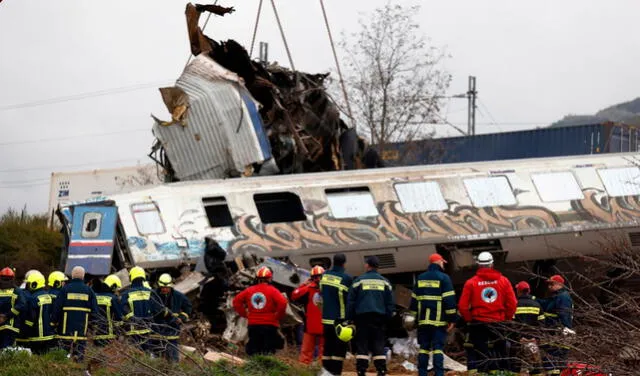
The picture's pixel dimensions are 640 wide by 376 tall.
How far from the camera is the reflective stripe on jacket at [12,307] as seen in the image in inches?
607

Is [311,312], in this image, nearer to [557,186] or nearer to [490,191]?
[490,191]

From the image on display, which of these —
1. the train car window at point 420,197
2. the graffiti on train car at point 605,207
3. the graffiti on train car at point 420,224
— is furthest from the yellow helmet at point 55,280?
the graffiti on train car at point 605,207

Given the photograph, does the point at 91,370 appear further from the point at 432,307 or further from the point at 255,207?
the point at 255,207

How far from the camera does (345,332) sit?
14.3m

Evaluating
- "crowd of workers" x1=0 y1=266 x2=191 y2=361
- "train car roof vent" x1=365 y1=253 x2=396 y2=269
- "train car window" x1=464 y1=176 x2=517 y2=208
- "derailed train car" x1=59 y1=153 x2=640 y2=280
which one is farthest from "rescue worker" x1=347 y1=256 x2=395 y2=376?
"train car window" x1=464 y1=176 x2=517 y2=208

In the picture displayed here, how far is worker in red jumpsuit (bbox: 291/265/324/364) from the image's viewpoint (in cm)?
1598

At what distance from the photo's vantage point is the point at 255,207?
21031 millimetres

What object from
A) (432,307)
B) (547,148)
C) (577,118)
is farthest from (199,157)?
(577,118)

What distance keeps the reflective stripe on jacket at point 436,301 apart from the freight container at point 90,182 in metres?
31.0

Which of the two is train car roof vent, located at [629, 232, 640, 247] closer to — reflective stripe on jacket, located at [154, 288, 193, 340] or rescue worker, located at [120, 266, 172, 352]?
reflective stripe on jacket, located at [154, 288, 193, 340]

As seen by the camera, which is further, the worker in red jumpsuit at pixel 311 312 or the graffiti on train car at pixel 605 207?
the graffiti on train car at pixel 605 207

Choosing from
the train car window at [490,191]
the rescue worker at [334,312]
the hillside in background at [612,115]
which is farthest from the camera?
the hillside in background at [612,115]

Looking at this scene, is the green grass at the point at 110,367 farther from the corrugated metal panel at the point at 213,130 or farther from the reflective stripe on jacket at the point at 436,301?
the corrugated metal panel at the point at 213,130

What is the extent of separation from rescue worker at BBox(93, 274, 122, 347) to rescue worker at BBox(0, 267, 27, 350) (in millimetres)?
1055
